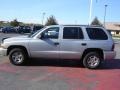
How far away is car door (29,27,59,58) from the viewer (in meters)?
12.5

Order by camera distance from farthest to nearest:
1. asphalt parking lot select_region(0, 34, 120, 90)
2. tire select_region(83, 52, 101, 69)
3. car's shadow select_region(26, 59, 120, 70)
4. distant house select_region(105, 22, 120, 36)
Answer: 1. distant house select_region(105, 22, 120, 36)
2. car's shadow select_region(26, 59, 120, 70)
3. tire select_region(83, 52, 101, 69)
4. asphalt parking lot select_region(0, 34, 120, 90)

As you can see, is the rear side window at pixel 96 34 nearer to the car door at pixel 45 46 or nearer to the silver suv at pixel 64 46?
the silver suv at pixel 64 46

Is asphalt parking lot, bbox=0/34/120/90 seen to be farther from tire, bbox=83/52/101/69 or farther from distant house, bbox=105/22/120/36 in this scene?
distant house, bbox=105/22/120/36

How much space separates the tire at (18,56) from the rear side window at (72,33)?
1841 mm

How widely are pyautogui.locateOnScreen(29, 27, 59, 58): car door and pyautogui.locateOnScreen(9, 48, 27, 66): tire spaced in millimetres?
387

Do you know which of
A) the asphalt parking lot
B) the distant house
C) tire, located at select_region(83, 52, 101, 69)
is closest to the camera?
the asphalt parking lot

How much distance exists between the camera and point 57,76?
10422mm

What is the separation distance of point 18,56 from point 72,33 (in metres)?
2.40

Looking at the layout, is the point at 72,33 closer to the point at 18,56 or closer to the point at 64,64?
the point at 64,64

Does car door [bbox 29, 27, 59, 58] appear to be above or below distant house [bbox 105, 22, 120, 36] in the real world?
below

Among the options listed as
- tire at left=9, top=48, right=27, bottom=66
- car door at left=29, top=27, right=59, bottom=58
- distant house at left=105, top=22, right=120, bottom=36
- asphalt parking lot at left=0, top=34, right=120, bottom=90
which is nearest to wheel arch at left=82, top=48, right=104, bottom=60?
asphalt parking lot at left=0, top=34, right=120, bottom=90

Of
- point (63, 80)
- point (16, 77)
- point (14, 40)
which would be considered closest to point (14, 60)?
point (14, 40)

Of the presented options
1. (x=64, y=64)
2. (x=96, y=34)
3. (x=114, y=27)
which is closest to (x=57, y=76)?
(x=64, y=64)

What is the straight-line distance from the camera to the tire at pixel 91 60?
12547 mm
